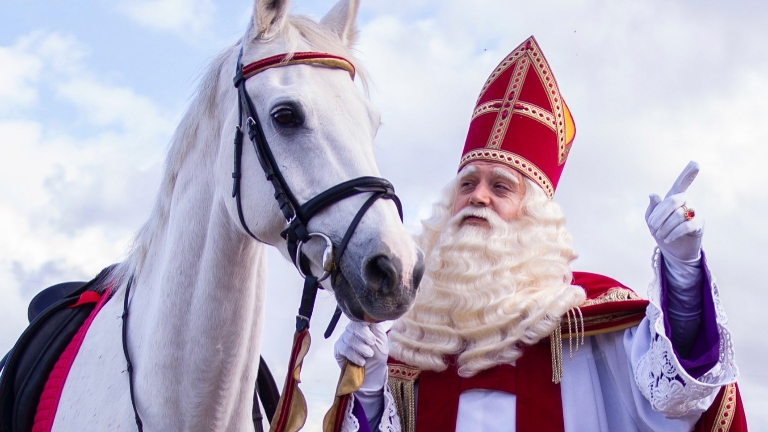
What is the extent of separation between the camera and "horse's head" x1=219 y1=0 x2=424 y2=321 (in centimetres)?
218

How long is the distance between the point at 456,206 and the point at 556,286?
663mm

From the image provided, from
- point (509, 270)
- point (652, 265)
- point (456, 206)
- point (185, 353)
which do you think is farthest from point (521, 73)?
point (185, 353)

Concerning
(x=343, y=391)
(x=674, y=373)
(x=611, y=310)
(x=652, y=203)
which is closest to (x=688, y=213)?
(x=652, y=203)

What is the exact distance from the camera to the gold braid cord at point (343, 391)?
288 cm

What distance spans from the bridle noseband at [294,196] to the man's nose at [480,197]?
3.21 feet

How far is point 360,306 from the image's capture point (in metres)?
2.25

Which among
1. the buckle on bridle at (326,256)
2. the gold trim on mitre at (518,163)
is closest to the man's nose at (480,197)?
the gold trim on mitre at (518,163)

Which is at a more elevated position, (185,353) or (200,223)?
(200,223)

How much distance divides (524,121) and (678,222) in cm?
151

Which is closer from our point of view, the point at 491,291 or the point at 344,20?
the point at 344,20

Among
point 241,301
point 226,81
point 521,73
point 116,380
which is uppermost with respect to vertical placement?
point 521,73

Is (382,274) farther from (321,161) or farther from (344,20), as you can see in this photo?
(344,20)

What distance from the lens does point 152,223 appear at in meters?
2.99

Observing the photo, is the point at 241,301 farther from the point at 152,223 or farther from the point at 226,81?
the point at 226,81
